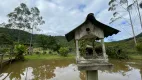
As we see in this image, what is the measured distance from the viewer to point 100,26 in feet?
16.2

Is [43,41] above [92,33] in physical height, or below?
above

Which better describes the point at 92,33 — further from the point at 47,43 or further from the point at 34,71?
the point at 47,43

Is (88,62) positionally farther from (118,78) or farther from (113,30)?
(118,78)

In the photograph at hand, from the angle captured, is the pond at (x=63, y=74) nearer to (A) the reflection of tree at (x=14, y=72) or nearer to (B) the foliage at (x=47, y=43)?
(A) the reflection of tree at (x=14, y=72)

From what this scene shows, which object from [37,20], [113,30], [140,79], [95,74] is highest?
[37,20]

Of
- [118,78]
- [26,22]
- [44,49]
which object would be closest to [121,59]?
[118,78]

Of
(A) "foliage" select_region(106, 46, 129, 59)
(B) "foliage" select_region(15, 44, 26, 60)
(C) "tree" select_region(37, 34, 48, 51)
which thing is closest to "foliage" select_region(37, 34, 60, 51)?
(C) "tree" select_region(37, 34, 48, 51)

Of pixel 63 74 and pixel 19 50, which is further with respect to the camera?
pixel 19 50

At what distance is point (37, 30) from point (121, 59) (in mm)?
18449

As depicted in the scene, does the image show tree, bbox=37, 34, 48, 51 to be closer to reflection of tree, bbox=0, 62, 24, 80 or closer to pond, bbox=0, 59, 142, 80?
reflection of tree, bbox=0, 62, 24, 80

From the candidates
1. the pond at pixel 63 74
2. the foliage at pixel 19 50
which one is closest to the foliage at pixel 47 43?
the foliage at pixel 19 50

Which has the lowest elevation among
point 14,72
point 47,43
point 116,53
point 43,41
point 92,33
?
point 14,72

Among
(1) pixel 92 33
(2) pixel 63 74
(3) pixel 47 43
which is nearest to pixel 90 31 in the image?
(1) pixel 92 33

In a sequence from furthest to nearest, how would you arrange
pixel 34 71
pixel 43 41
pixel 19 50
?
pixel 43 41, pixel 19 50, pixel 34 71
